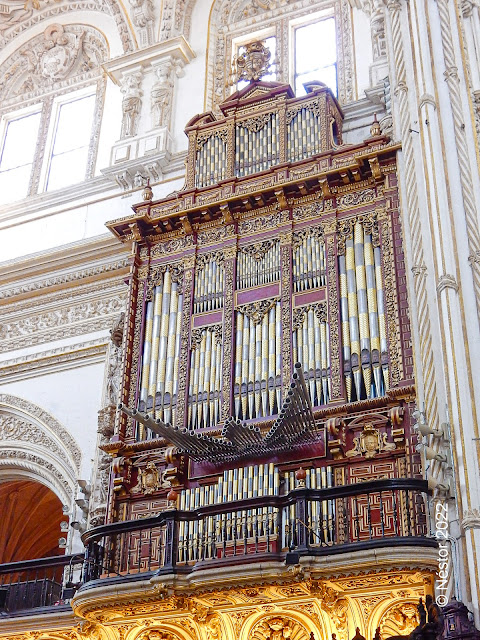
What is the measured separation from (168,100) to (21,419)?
6918 mm

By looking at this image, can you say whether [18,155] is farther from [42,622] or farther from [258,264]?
[42,622]

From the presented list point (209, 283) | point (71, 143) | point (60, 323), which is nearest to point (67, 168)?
point (71, 143)

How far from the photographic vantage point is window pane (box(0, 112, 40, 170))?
20.3 meters

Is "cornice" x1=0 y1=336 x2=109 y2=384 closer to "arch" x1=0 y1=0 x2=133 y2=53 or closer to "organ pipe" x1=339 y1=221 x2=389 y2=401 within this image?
"organ pipe" x1=339 y1=221 x2=389 y2=401

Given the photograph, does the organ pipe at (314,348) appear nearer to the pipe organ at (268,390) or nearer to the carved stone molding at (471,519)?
the pipe organ at (268,390)

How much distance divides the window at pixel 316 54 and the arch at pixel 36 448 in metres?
7.71

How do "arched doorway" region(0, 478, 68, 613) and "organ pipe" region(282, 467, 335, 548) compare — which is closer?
"organ pipe" region(282, 467, 335, 548)

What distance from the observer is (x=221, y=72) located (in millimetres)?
19406

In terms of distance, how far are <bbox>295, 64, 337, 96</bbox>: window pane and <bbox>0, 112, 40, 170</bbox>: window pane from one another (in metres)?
5.88

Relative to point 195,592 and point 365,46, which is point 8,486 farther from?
point 365,46

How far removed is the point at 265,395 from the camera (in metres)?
13.6

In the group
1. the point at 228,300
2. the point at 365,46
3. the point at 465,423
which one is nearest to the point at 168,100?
the point at 365,46

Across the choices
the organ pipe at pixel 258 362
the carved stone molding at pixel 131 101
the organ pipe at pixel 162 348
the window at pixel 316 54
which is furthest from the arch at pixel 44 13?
the organ pipe at pixel 258 362

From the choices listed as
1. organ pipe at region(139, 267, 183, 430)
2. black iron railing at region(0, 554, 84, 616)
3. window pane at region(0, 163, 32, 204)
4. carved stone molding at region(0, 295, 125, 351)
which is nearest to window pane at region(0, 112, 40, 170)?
window pane at region(0, 163, 32, 204)
